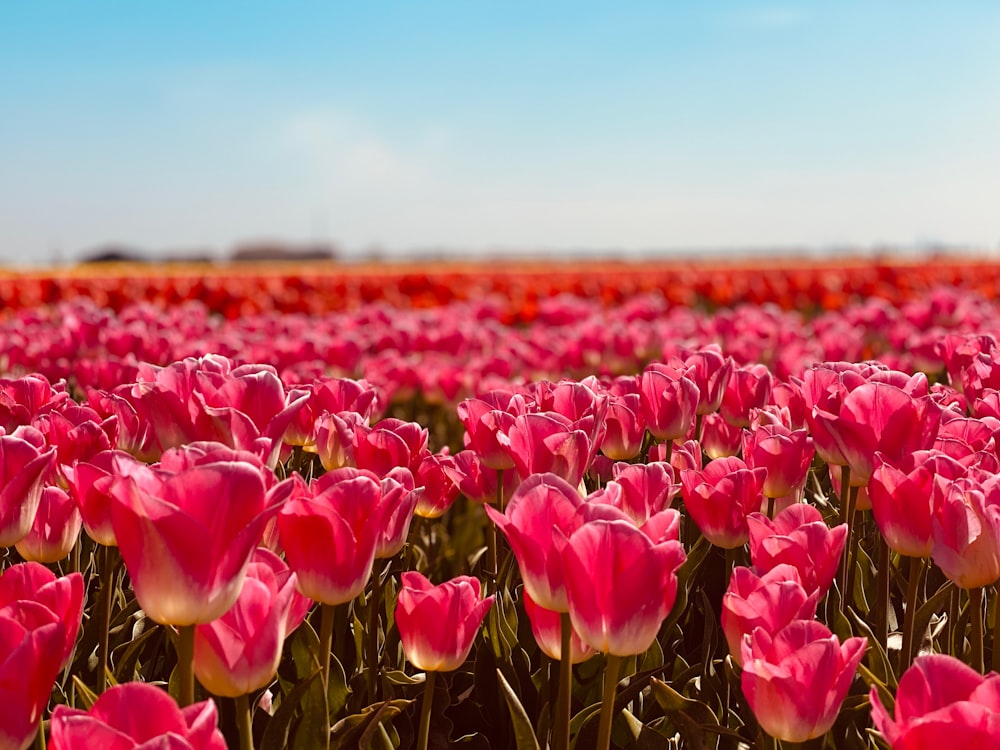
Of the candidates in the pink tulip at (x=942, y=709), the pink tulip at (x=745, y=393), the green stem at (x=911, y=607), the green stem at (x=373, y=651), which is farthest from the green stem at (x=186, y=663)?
the pink tulip at (x=745, y=393)

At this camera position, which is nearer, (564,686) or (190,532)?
(190,532)

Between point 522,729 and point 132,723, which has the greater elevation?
point 132,723

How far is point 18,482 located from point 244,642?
2.14 ft

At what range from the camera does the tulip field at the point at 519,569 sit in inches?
49.7

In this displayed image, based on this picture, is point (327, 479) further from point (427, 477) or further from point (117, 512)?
point (427, 477)

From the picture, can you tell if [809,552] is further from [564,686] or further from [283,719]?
[283,719]

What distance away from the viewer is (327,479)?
167cm

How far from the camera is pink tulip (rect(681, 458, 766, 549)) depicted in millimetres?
1991

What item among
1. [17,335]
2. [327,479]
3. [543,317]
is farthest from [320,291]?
[327,479]

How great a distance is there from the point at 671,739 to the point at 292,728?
71cm

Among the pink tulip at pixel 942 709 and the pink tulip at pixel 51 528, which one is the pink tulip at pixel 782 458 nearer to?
the pink tulip at pixel 942 709

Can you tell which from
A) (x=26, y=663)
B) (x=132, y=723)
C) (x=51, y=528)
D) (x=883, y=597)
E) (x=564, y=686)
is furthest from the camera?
(x=883, y=597)

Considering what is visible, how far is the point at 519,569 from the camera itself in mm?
2305

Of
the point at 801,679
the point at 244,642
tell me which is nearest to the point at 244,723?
the point at 244,642
